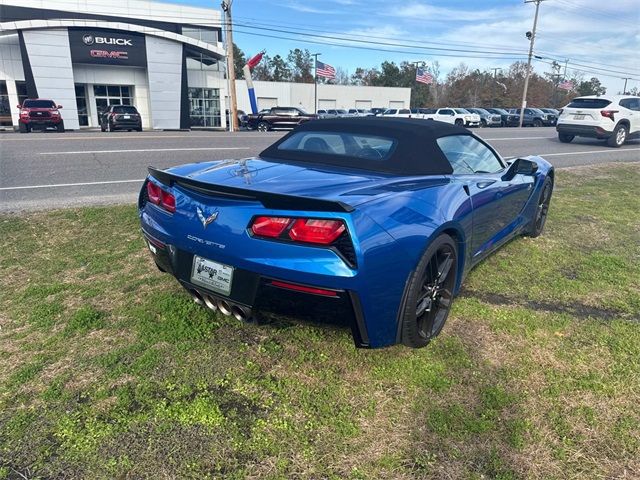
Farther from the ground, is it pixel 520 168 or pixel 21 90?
pixel 21 90

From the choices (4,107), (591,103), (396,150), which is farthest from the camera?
(4,107)

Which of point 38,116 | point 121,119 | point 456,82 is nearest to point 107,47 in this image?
point 38,116

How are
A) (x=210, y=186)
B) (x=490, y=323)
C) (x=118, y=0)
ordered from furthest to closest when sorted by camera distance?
(x=118, y=0) → (x=490, y=323) → (x=210, y=186)

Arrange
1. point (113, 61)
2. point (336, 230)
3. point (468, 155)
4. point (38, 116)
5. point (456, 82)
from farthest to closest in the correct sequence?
point (456, 82), point (113, 61), point (38, 116), point (468, 155), point (336, 230)

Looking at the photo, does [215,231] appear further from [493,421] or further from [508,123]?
[508,123]

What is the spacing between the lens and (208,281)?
8.10 feet

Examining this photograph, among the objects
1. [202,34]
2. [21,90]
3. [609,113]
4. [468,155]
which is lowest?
[468,155]

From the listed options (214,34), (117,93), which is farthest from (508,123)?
(117,93)

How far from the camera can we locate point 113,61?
33219 mm

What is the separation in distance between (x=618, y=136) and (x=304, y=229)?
17676mm

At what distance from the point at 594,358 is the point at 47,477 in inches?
116

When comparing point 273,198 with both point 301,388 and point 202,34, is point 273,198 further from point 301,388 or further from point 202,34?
point 202,34

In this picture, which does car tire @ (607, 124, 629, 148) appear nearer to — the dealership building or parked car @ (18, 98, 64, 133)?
parked car @ (18, 98, 64, 133)

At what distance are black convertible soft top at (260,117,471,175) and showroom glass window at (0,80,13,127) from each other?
127 ft
